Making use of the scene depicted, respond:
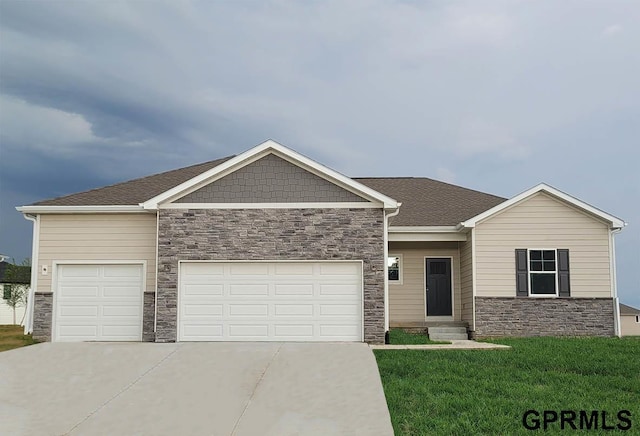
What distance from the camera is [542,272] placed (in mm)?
18906

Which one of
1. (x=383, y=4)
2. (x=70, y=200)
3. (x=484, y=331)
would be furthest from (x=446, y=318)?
(x=70, y=200)

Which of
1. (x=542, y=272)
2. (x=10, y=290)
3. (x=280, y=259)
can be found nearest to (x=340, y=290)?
(x=280, y=259)

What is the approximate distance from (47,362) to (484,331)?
37.0ft

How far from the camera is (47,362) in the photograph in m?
13.8

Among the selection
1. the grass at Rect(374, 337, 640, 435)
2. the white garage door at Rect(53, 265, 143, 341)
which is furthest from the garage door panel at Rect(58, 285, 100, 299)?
the grass at Rect(374, 337, 640, 435)

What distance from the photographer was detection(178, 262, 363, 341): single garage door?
16344 millimetres

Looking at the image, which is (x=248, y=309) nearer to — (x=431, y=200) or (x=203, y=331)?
(x=203, y=331)

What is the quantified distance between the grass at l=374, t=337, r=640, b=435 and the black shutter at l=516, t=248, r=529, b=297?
12.2ft

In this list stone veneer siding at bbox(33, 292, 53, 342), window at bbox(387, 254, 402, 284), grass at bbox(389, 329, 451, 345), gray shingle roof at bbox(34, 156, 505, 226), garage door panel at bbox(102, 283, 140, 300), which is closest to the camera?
grass at bbox(389, 329, 451, 345)

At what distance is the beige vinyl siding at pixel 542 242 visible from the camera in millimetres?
18812

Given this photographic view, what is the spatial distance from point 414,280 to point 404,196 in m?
3.62

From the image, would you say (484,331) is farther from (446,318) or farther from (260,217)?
(260,217)

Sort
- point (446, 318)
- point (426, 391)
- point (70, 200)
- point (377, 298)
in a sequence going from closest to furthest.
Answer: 1. point (426, 391)
2. point (377, 298)
3. point (70, 200)
4. point (446, 318)

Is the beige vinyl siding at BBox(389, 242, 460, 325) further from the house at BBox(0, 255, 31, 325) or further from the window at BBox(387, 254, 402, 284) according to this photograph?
the house at BBox(0, 255, 31, 325)
